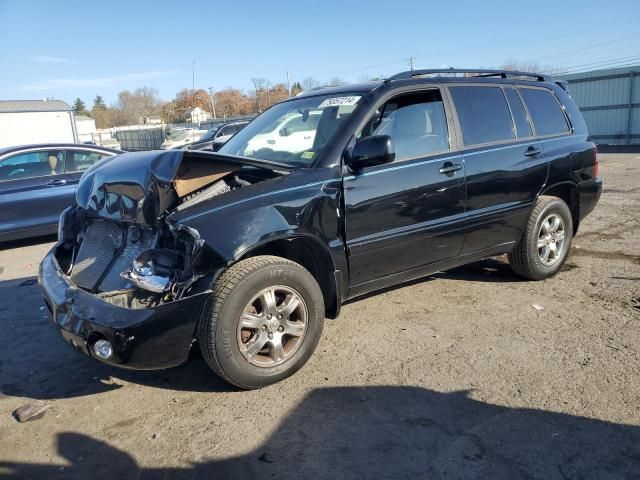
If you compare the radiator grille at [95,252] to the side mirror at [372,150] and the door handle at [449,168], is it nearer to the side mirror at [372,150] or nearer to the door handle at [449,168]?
the side mirror at [372,150]

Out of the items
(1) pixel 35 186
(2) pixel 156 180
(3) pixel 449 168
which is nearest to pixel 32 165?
(1) pixel 35 186

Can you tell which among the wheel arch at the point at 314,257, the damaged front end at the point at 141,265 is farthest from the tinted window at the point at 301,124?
the wheel arch at the point at 314,257

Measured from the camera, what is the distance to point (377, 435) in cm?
283

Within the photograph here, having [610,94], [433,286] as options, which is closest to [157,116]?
[610,94]

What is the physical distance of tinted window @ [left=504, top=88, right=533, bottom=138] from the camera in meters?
4.83

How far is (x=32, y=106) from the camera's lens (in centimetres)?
3691

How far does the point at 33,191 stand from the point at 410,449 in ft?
23.3

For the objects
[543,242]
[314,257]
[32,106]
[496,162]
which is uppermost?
[32,106]

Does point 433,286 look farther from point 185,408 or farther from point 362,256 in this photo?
point 185,408

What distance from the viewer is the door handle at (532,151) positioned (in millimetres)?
4746

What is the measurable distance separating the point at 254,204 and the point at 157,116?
313 ft

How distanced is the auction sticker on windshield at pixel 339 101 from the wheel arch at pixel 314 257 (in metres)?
1.20

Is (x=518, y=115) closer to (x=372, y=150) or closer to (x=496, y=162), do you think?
(x=496, y=162)

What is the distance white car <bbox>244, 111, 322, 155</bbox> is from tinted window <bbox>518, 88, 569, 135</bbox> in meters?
2.20
